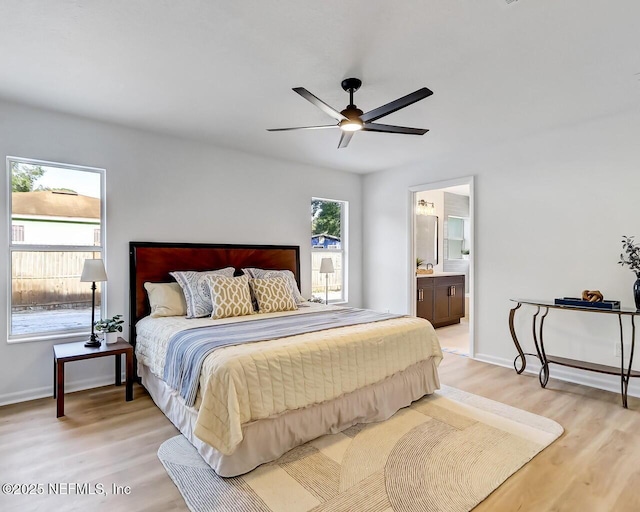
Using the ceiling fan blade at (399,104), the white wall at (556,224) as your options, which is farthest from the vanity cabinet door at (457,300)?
the ceiling fan blade at (399,104)

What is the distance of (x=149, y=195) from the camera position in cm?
375

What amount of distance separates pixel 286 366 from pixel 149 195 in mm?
2593

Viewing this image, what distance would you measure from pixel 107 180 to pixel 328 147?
240 centimetres

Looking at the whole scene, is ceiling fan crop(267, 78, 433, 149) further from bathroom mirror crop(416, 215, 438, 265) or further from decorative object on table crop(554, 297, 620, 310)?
bathroom mirror crop(416, 215, 438, 265)

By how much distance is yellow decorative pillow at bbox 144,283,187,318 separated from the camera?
11.2 ft

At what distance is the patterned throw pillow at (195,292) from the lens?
3.36 metres

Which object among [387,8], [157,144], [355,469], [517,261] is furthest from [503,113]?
[157,144]

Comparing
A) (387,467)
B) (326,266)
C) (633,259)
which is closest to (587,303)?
(633,259)

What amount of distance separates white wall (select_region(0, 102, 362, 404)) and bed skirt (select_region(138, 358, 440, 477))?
0.92 m

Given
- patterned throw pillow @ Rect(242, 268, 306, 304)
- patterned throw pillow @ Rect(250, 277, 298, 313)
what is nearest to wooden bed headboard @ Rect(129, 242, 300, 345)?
patterned throw pillow @ Rect(242, 268, 306, 304)

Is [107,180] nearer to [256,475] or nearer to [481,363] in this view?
[256,475]

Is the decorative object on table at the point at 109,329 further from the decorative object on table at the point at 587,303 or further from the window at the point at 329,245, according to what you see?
the decorative object on table at the point at 587,303

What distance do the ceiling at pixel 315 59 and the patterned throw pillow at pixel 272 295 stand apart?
5.29ft

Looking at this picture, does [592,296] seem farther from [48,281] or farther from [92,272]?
[48,281]
